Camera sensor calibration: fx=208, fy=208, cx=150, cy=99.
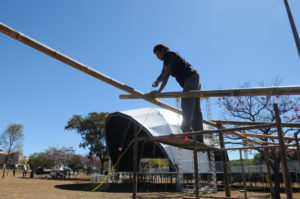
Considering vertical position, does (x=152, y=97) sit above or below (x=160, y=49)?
below

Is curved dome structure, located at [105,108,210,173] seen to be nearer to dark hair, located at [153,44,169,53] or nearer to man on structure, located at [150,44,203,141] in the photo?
man on structure, located at [150,44,203,141]

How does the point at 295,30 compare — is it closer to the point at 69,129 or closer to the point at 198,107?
Answer: the point at 198,107

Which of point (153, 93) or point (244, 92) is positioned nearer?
point (244, 92)

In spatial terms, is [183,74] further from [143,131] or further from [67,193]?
[143,131]

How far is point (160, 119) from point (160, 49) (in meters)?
21.5

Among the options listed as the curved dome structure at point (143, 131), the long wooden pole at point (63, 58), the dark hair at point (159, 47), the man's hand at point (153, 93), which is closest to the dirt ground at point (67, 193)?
the curved dome structure at point (143, 131)

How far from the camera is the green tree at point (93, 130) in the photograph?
3600cm

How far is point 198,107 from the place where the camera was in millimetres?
5012

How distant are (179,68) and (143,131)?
75.1 feet

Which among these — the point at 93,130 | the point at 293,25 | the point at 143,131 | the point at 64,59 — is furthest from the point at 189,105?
the point at 93,130

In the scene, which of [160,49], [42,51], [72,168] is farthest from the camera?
[72,168]

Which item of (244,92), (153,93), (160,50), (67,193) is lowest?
(67,193)

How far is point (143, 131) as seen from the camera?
2697 centimetres

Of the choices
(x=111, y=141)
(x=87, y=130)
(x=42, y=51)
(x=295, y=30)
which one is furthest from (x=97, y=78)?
(x=87, y=130)
